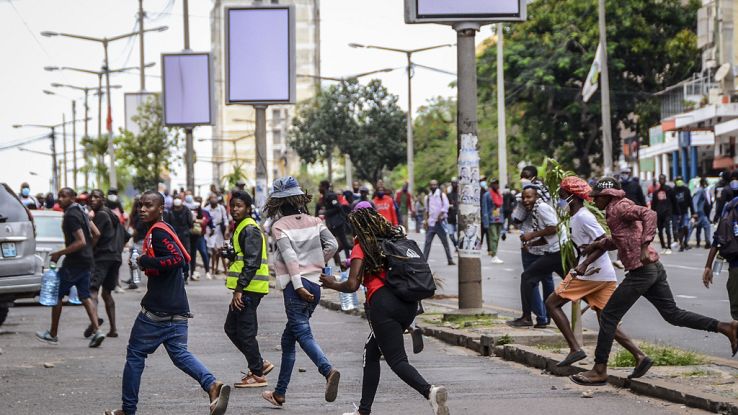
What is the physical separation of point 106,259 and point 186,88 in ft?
60.8

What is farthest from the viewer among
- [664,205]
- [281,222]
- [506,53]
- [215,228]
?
[506,53]

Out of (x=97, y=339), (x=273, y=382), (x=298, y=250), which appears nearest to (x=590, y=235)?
(x=298, y=250)

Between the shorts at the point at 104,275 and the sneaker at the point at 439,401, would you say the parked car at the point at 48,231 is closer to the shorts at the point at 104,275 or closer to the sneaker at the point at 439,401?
the shorts at the point at 104,275

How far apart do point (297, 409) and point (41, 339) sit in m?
6.22

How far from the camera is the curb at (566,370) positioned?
9.59 meters

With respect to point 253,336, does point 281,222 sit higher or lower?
higher

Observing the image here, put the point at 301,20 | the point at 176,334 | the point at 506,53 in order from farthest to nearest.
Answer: the point at 301,20 → the point at 506,53 → the point at 176,334

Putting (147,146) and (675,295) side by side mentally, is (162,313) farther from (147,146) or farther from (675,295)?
(147,146)

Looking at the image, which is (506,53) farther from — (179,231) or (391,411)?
(391,411)

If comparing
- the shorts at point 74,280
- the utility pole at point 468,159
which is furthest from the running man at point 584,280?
the shorts at point 74,280

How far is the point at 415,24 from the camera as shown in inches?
637

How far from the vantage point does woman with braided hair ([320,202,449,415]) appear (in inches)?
354

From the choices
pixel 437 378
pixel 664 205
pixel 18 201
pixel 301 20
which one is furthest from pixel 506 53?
pixel 301 20

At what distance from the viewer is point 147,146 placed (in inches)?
2506
